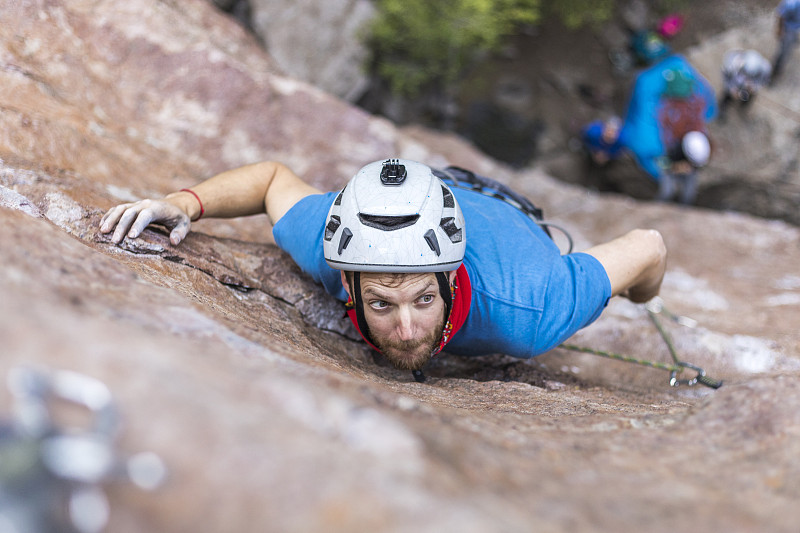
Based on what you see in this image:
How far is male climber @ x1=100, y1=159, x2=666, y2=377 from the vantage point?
229 centimetres

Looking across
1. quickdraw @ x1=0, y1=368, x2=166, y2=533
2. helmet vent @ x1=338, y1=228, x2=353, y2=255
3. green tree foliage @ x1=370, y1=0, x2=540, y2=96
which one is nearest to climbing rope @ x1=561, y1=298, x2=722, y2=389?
helmet vent @ x1=338, y1=228, x2=353, y2=255

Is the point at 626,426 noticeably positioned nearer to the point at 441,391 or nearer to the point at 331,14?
the point at 441,391

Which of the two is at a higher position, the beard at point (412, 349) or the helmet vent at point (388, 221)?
the helmet vent at point (388, 221)

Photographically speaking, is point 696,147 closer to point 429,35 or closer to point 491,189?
point 429,35

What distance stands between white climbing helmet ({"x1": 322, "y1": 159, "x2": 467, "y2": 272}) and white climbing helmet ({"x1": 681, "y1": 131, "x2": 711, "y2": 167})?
19.4ft

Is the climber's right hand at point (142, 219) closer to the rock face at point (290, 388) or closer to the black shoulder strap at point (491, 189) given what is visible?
the rock face at point (290, 388)

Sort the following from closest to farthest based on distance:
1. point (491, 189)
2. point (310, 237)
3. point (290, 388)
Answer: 1. point (290, 388)
2. point (310, 237)
3. point (491, 189)

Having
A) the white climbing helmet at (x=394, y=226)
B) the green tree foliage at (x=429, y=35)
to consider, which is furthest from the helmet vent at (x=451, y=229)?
the green tree foliage at (x=429, y=35)

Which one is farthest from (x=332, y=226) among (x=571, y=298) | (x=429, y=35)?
(x=429, y=35)

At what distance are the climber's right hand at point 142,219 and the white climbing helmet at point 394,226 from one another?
2.09 feet

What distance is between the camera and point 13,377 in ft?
Answer: 3.27

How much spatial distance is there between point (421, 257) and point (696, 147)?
20.4 ft

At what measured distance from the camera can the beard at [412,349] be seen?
7.85ft

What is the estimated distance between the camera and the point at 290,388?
1.23 m
